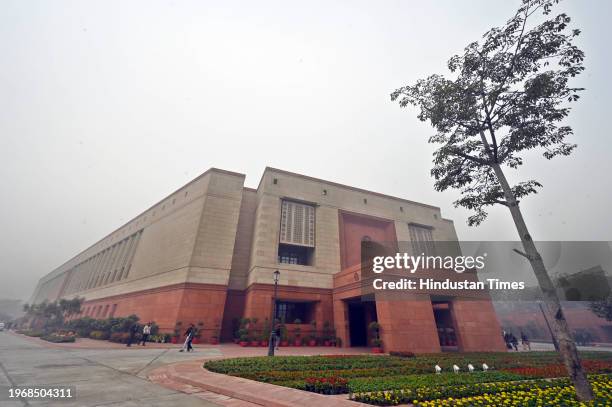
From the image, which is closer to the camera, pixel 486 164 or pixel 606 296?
pixel 486 164

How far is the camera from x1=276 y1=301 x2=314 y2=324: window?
77.6 feet

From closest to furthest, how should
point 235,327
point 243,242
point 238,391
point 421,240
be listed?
1. point 238,391
2. point 235,327
3. point 243,242
4. point 421,240

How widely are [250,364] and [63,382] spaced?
533 centimetres

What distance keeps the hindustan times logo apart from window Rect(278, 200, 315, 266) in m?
8.84

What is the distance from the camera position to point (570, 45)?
7.57m

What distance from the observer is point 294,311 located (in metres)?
24.6

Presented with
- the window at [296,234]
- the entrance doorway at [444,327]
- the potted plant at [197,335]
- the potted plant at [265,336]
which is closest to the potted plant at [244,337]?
the potted plant at [265,336]

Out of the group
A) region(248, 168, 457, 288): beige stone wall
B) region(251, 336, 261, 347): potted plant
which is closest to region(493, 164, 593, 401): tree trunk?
region(251, 336, 261, 347): potted plant

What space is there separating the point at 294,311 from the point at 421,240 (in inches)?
687

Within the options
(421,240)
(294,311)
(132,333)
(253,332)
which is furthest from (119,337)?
(421,240)

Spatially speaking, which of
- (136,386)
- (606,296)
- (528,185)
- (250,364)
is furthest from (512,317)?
(136,386)

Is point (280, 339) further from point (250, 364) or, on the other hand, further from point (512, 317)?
point (512, 317)

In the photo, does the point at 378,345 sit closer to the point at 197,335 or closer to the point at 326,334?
the point at 326,334

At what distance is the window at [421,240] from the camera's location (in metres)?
31.5
